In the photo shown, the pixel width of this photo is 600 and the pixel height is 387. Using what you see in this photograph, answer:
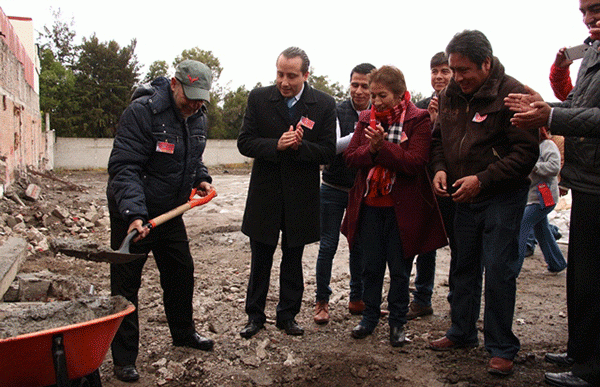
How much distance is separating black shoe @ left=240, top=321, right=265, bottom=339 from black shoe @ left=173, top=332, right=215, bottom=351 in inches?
11.8

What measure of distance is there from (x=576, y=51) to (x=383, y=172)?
5.24 feet

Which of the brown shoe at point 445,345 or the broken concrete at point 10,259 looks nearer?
the brown shoe at point 445,345

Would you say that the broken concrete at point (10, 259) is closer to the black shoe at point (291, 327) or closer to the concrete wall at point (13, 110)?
the black shoe at point (291, 327)

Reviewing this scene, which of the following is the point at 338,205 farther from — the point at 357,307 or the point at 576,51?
the point at 576,51

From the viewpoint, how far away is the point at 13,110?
12.8 meters

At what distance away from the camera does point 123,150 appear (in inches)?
134

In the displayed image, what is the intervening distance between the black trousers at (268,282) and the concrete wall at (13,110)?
776cm

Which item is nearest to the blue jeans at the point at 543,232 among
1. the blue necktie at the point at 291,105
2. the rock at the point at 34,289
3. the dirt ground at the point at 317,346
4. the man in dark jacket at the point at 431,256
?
the dirt ground at the point at 317,346

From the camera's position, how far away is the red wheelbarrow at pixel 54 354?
2.11 metres

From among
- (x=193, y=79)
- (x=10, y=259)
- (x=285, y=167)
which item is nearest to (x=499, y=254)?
(x=285, y=167)

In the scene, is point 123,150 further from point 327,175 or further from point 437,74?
point 437,74

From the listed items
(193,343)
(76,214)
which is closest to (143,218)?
(193,343)

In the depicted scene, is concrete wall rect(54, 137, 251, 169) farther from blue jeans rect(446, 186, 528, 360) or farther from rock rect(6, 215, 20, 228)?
blue jeans rect(446, 186, 528, 360)

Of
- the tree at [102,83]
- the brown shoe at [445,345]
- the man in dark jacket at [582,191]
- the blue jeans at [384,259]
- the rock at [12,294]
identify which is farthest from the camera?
the tree at [102,83]
